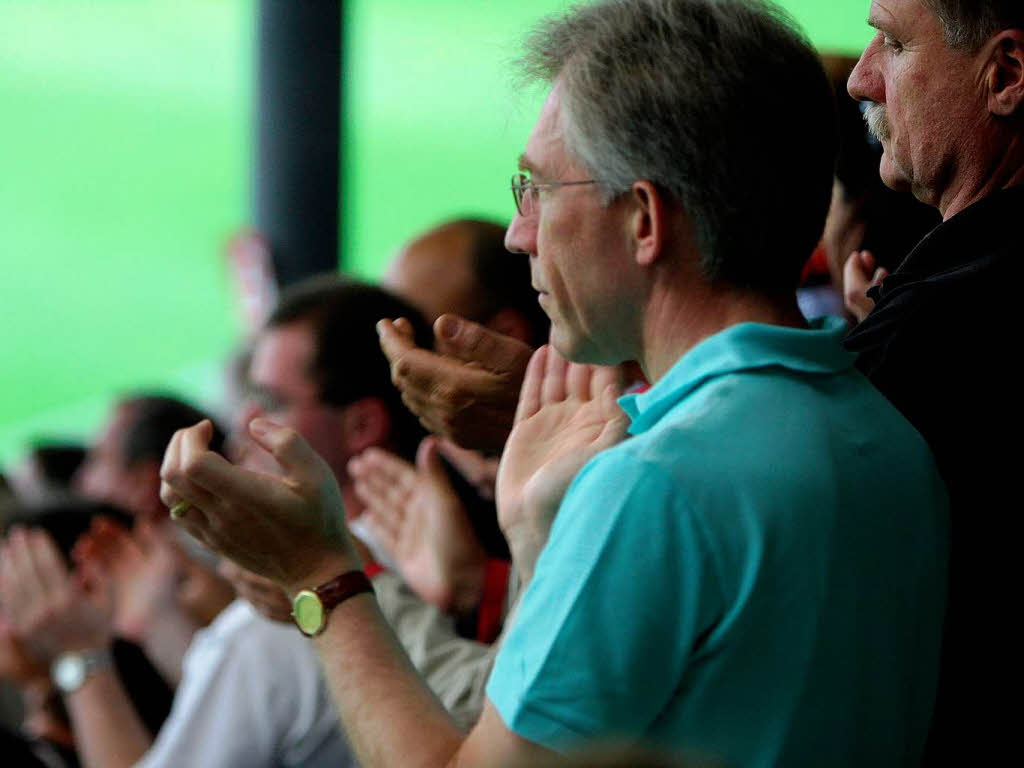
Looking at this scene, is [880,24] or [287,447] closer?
[287,447]

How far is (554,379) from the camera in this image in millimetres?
1513

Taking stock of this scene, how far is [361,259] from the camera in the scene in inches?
289

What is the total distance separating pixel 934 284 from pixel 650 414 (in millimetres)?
417

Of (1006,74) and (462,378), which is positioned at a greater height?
(1006,74)

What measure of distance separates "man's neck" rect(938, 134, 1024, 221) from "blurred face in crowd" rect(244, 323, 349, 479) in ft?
4.40

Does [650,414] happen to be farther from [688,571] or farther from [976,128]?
[976,128]

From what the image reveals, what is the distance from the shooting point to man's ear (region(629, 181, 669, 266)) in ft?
4.32

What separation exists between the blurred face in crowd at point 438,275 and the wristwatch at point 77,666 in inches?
32.4

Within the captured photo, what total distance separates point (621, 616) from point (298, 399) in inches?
67.4

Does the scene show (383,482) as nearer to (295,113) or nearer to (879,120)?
(879,120)

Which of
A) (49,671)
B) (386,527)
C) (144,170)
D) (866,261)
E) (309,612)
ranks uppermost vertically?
(866,261)

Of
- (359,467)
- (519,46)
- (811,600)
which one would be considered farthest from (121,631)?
(811,600)

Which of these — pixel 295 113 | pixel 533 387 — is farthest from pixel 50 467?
pixel 533 387

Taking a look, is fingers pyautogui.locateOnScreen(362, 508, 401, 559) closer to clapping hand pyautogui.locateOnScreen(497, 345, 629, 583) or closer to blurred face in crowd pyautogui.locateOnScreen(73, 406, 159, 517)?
clapping hand pyautogui.locateOnScreen(497, 345, 629, 583)
